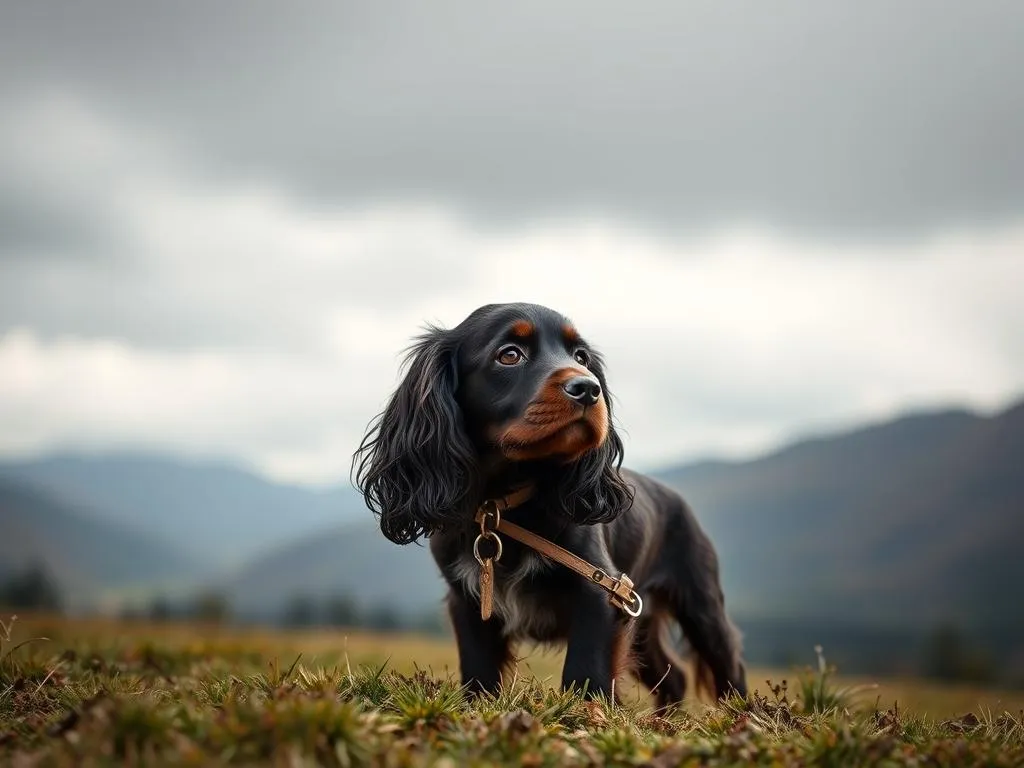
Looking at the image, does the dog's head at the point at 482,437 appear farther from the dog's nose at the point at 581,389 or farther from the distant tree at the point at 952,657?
the distant tree at the point at 952,657

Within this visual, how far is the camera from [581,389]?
4.25m

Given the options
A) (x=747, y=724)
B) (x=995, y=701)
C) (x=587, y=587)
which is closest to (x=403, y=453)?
(x=587, y=587)

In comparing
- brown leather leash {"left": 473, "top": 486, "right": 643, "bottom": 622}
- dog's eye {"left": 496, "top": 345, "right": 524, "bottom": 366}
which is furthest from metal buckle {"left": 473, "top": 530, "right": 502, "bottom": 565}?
dog's eye {"left": 496, "top": 345, "right": 524, "bottom": 366}

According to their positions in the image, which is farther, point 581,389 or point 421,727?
point 581,389

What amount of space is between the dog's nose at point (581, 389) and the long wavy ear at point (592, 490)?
0.63 meters

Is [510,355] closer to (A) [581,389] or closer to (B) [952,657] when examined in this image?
(A) [581,389]

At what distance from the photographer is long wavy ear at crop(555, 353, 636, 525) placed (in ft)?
15.7

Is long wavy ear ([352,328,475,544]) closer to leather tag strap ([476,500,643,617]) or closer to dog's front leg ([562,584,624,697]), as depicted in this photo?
leather tag strap ([476,500,643,617])

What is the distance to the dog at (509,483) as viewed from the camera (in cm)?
454

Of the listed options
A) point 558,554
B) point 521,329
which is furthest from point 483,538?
point 521,329

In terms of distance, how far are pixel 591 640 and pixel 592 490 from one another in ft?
2.38

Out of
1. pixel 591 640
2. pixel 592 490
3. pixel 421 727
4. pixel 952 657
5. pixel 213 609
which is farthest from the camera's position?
pixel 952 657

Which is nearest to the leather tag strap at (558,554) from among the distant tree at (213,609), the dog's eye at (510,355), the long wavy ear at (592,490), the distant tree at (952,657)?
the long wavy ear at (592,490)

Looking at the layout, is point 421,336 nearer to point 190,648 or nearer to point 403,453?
point 403,453
